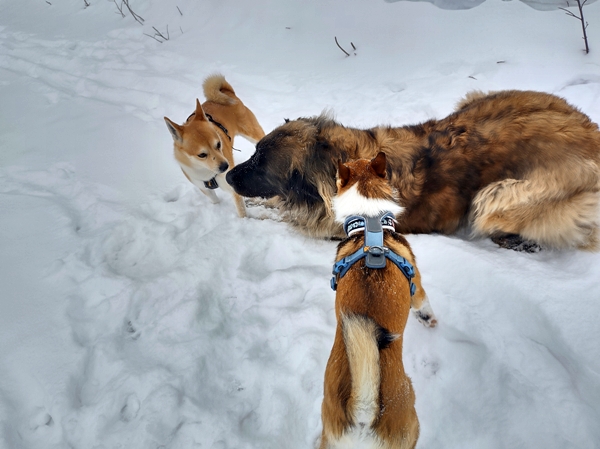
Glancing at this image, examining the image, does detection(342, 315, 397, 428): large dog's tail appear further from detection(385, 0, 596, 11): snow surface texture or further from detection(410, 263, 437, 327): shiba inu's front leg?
detection(385, 0, 596, 11): snow surface texture

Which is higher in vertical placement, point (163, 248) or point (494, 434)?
point (494, 434)

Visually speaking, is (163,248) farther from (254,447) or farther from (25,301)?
(254,447)

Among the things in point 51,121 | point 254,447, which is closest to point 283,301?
point 254,447

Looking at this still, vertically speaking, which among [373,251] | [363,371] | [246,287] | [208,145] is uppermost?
[373,251]

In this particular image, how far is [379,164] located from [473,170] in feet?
3.40

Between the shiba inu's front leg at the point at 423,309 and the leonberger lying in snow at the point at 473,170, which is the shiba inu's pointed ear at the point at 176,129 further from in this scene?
the shiba inu's front leg at the point at 423,309

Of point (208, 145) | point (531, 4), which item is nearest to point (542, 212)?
point (208, 145)

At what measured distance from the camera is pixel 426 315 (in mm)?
2225

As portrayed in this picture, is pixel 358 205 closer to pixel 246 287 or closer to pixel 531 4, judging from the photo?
pixel 246 287

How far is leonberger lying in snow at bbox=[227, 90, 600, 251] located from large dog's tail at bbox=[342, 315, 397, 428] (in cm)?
160

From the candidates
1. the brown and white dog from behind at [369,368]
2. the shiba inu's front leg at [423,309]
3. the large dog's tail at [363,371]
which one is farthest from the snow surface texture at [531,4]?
the large dog's tail at [363,371]

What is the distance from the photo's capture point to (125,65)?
20.5ft

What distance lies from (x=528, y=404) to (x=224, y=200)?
324 cm

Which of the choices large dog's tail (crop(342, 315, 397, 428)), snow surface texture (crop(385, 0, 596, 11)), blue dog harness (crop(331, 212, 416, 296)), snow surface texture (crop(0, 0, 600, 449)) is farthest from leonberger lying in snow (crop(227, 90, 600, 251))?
snow surface texture (crop(385, 0, 596, 11))
